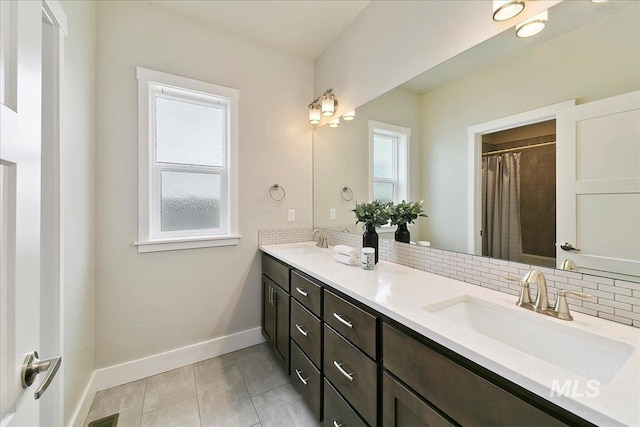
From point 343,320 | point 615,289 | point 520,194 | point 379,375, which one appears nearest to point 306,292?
point 343,320

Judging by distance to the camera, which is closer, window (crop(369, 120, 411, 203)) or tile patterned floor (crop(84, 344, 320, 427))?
tile patterned floor (crop(84, 344, 320, 427))

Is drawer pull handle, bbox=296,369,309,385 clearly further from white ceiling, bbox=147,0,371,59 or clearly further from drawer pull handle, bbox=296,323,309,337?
white ceiling, bbox=147,0,371,59

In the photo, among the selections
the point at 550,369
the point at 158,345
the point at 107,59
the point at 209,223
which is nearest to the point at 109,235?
the point at 209,223

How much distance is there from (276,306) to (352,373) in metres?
0.99

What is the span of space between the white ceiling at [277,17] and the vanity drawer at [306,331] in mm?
2139

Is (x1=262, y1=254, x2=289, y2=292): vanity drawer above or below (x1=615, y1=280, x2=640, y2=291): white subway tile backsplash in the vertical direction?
below

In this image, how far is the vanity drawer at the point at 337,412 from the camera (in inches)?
45.0

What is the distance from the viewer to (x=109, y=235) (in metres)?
1.79

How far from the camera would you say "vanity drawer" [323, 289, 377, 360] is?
1059 mm

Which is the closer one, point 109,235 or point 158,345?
point 109,235

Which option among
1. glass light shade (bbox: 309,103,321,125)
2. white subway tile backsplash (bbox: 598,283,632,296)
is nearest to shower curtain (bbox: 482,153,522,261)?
white subway tile backsplash (bbox: 598,283,632,296)

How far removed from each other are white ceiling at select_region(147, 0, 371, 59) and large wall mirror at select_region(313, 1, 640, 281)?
30.7 inches

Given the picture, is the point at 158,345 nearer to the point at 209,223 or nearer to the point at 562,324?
the point at 209,223

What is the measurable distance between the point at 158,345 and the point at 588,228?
2644 mm
